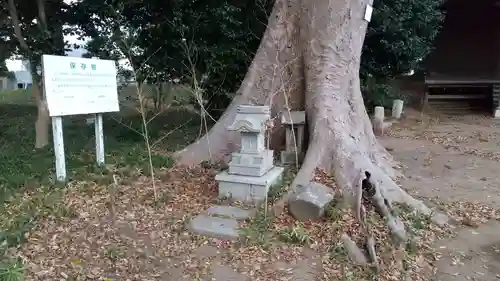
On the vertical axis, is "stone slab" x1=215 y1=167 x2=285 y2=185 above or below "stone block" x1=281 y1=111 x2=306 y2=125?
below

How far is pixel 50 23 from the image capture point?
7.71 m

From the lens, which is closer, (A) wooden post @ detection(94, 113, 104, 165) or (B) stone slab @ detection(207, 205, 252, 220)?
(B) stone slab @ detection(207, 205, 252, 220)

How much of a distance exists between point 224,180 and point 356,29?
9.22ft

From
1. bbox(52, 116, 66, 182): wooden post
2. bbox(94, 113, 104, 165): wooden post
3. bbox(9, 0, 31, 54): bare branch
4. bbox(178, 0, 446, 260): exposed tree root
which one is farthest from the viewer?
bbox(9, 0, 31, 54): bare branch

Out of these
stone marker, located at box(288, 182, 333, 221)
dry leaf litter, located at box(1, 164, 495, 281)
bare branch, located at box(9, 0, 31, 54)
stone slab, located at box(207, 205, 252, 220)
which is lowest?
dry leaf litter, located at box(1, 164, 495, 281)

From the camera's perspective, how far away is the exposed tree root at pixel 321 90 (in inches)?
191

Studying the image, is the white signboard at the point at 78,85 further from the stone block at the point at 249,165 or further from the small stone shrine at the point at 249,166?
the stone block at the point at 249,165

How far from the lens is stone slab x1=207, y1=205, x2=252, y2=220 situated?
4.12 metres

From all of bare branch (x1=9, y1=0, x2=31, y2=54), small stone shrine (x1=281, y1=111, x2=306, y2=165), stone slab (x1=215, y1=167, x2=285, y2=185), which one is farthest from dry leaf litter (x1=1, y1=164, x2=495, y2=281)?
bare branch (x1=9, y1=0, x2=31, y2=54)

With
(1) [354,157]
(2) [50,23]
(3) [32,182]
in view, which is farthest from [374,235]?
(2) [50,23]

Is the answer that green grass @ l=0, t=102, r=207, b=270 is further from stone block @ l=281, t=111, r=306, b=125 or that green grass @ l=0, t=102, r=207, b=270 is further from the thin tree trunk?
stone block @ l=281, t=111, r=306, b=125

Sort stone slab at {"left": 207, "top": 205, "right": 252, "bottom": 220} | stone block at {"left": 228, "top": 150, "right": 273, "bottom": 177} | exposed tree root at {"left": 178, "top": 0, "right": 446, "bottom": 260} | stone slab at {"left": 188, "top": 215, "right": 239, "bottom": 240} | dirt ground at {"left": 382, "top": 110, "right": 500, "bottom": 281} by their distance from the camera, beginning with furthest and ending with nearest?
exposed tree root at {"left": 178, "top": 0, "right": 446, "bottom": 260}, stone block at {"left": 228, "top": 150, "right": 273, "bottom": 177}, stone slab at {"left": 207, "top": 205, "right": 252, "bottom": 220}, stone slab at {"left": 188, "top": 215, "right": 239, "bottom": 240}, dirt ground at {"left": 382, "top": 110, "right": 500, "bottom": 281}

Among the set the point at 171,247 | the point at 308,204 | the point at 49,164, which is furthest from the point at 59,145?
the point at 308,204

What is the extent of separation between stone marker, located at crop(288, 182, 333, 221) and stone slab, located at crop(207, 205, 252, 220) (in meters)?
0.45
